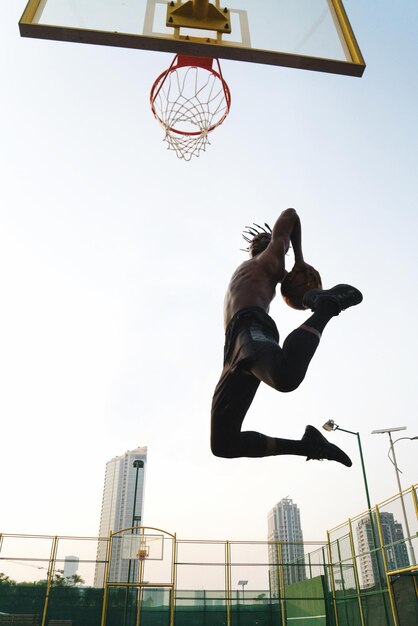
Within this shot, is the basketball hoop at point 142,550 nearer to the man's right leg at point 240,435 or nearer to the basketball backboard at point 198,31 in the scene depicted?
the man's right leg at point 240,435

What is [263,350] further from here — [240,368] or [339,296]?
[339,296]

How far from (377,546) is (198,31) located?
37.4 ft

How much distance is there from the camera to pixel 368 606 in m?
12.3

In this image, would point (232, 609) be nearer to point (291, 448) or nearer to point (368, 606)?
point (368, 606)

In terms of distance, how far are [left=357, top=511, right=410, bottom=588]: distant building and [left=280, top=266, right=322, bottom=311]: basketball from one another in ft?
27.3

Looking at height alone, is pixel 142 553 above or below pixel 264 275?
above

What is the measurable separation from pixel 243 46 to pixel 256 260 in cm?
173

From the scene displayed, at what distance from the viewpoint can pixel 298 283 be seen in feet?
12.4

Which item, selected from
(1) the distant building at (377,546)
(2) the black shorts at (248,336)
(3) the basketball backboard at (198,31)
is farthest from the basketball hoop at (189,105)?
(1) the distant building at (377,546)

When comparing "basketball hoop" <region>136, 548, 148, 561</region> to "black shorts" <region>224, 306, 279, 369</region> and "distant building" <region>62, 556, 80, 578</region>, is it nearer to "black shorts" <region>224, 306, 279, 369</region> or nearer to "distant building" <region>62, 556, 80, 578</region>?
"distant building" <region>62, 556, 80, 578</region>

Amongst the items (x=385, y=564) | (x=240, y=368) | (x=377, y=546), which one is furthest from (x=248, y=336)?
(x=377, y=546)

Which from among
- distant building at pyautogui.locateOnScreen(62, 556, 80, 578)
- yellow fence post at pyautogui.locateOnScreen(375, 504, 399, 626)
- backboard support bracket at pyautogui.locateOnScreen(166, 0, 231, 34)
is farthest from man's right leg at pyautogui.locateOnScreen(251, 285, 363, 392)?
distant building at pyautogui.locateOnScreen(62, 556, 80, 578)

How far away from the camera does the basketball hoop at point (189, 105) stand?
5.73m

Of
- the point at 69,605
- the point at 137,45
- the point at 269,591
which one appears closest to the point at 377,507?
the point at 269,591
